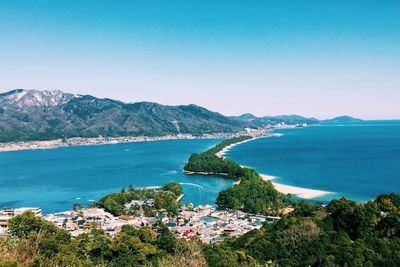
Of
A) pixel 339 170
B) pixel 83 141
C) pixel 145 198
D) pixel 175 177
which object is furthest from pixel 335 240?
pixel 83 141

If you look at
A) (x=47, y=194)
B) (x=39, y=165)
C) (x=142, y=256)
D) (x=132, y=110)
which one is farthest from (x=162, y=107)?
(x=142, y=256)

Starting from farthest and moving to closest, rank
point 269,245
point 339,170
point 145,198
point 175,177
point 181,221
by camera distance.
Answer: point 339,170, point 175,177, point 145,198, point 181,221, point 269,245

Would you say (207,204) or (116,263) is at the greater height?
(116,263)

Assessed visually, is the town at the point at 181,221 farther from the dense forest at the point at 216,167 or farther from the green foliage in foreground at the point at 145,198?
the dense forest at the point at 216,167

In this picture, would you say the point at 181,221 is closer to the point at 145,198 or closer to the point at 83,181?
the point at 145,198

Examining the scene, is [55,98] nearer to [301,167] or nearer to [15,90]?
[15,90]

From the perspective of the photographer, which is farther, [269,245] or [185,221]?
[185,221]

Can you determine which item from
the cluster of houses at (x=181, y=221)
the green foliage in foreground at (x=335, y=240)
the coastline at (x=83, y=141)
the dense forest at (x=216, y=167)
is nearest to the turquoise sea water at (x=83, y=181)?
the dense forest at (x=216, y=167)
